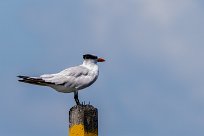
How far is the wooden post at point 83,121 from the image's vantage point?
7.32 m

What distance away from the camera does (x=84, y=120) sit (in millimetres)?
7422

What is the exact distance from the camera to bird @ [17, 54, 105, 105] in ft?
30.2

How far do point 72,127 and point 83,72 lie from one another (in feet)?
8.46

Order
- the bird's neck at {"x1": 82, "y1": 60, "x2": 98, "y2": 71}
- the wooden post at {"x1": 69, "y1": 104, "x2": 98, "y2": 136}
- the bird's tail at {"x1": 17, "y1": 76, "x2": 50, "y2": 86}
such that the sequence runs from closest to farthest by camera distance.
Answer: the wooden post at {"x1": 69, "y1": 104, "x2": 98, "y2": 136} < the bird's tail at {"x1": 17, "y1": 76, "x2": 50, "y2": 86} < the bird's neck at {"x1": 82, "y1": 60, "x2": 98, "y2": 71}

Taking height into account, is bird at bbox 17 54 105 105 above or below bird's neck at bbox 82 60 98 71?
below

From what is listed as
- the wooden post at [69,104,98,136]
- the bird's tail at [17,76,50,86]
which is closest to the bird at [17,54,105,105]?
the bird's tail at [17,76,50,86]

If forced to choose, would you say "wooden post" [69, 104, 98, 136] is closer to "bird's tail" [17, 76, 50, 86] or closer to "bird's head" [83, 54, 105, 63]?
"bird's tail" [17, 76, 50, 86]

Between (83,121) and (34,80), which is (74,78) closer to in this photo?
(34,80)

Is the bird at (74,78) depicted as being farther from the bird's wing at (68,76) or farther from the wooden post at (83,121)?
the wooden post at (83,121)

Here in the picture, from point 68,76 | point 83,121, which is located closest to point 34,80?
point 68,76

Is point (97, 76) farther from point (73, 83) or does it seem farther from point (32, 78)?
point (32, 78)

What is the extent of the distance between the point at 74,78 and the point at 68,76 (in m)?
0.14

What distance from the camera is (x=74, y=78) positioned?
31.8 feet

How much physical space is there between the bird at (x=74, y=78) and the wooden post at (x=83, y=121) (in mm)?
1571
